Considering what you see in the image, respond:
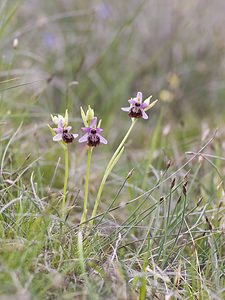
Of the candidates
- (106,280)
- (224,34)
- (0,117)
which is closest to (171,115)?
(224,34)

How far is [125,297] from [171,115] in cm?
205

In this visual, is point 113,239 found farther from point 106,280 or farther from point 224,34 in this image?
point 224,34

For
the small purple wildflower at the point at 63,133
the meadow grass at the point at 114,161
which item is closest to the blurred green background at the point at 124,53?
the meadow grass at the point at 114,161

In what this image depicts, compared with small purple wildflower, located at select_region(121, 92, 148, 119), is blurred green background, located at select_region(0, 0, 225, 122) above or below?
above

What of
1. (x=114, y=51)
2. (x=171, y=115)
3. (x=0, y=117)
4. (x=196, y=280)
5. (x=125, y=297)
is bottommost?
(x=125, y=297)

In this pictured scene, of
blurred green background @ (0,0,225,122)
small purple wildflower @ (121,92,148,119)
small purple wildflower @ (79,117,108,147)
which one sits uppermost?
blurred green background @ (0,0,225,122)

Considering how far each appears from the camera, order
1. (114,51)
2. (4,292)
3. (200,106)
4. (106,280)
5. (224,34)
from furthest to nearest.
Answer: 1. (224,34)
2. (200,106)
3. (114,51)
4. (106,280)
5. (4,292)

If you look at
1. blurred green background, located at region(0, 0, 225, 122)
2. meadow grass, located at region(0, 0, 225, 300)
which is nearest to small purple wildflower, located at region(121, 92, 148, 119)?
meadow grass, located at region(0, 0, 225, 300)

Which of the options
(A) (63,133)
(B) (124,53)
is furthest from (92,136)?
(B) (124,53)

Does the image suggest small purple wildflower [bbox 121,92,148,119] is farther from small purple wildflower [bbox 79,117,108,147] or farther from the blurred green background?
the blurred green background

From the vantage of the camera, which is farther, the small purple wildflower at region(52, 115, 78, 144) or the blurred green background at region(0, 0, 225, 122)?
the blurred green background at region(0, 0, 225, 122)

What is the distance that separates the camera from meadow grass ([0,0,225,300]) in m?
1.41

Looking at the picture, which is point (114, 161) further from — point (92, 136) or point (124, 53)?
point (124, 53)

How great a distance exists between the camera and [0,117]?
1986mm
